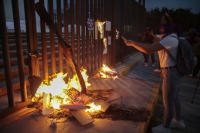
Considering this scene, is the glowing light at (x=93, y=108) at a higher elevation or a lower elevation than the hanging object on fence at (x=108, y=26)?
lower

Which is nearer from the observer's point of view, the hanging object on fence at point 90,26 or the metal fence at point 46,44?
the metal fence at point 46,44

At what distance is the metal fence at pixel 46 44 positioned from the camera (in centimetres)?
374

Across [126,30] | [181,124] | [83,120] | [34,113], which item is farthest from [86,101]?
[126,30]

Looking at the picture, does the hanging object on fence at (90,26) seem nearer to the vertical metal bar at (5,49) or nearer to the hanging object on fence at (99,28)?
the hanging object on fence at (99,28)

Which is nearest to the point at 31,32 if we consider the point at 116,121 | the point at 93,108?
the point at 93,108

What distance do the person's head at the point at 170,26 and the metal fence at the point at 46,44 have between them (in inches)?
119

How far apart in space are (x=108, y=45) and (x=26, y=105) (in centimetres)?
550

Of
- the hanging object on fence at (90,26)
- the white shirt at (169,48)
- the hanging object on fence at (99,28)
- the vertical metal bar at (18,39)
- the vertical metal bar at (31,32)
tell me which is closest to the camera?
the white shirt at (169,48)

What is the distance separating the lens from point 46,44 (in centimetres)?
520

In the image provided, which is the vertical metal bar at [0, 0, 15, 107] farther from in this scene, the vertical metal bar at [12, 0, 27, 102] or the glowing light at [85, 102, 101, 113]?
the glowing light at [85, 102, 101, 113]

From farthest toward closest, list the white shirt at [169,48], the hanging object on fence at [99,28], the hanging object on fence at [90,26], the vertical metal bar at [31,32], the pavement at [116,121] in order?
the hanging object on fence at [99,28]
the hanging object on fence at [90,26]
the vertical metal bar at [31,32]
the pavement at [116,121]
the white shirt at [169,48]

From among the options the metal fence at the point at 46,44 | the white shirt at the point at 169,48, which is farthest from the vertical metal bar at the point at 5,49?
the white shirt at the point at 169,48

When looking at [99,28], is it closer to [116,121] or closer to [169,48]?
[169,48]

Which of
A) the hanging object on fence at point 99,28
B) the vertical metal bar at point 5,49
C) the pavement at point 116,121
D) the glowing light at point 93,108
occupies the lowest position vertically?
the pavement at point 116,121
